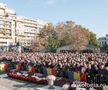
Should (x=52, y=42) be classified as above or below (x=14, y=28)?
below

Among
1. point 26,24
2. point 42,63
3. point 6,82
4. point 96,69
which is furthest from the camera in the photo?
point 26,24

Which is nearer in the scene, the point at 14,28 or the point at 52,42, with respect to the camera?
the point at 52,42

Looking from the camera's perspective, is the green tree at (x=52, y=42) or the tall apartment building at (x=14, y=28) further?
the tall apartment building at (x=14, y=28)

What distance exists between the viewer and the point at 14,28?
392 feet

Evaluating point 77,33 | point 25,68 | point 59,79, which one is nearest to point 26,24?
point 77,33

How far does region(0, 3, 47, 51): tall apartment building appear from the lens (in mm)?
110312

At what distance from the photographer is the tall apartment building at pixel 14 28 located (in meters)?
110

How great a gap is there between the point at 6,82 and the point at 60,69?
5.09 m

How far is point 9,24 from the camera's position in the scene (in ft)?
375

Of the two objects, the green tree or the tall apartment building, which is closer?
the green tree

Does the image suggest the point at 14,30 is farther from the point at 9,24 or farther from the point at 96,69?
the point at 96,69

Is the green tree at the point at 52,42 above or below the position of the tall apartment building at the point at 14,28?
below

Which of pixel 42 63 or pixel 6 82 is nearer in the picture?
→ pixel 6 82

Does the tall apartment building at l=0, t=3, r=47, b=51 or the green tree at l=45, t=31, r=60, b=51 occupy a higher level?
the tall apartment building at l=0, t=3, r=47, b=51
